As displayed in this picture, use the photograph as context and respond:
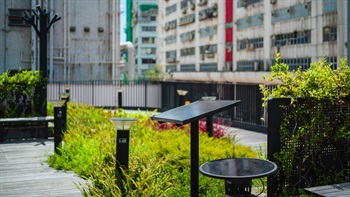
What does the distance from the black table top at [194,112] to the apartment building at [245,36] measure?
36.3 metres

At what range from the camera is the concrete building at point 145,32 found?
365 feet

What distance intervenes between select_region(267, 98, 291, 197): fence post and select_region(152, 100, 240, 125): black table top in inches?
45.2

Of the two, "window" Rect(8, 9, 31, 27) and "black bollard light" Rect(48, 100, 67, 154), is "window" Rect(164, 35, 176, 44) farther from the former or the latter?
"black bollard light" Rect(48, 100, 67, 154)

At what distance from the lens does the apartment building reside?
43.9 meters

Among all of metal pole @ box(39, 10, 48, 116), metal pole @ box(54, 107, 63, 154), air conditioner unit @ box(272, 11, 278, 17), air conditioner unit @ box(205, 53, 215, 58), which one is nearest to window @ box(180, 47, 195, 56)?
air conditioner unit @ box(205, 53, 215, 58)

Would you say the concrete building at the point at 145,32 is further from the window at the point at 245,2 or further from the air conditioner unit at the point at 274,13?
the air conditioner unit at the point at 274,13

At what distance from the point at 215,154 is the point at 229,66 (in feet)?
178

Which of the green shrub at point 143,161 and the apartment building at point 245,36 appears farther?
the apartment building at point 245,36

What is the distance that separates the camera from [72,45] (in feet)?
122

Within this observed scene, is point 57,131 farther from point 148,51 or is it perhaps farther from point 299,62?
point 148,51

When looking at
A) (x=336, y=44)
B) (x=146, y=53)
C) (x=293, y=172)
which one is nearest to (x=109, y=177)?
(x=293, y=172)

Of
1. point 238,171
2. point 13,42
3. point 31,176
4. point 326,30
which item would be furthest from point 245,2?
point 238,171

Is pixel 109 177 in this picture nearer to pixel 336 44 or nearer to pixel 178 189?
pixel 178 189

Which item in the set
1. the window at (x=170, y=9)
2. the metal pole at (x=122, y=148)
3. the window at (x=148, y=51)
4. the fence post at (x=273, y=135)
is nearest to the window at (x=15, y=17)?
the metal pole at (x=122, y=148)
